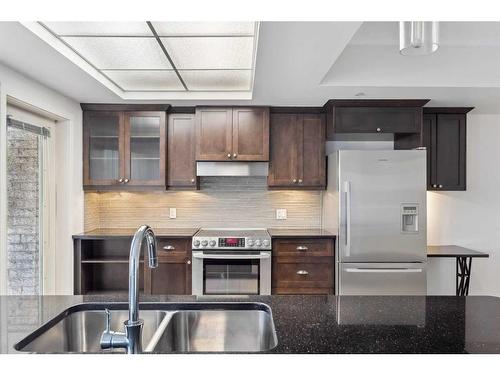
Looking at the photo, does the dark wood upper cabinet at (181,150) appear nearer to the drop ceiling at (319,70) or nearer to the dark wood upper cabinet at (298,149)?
the drop ceiling at (319,70)

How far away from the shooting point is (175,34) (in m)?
2.15

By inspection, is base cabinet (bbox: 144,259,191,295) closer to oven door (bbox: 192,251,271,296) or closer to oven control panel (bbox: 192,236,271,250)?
oven door (bbox: 192,251,271,296)

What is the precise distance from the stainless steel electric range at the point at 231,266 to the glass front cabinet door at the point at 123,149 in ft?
2.77

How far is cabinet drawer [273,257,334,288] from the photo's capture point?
352cm

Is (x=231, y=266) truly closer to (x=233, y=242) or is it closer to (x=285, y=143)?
(x=233, y=242)

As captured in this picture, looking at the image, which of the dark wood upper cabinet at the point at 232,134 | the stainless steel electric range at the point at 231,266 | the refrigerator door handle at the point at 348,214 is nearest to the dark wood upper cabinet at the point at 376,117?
the refrigerator door handle at the point at 348,214

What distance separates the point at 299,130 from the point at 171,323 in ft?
8.77

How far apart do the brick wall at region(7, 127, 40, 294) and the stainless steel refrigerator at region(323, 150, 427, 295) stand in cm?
264

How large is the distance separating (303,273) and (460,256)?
1.48m

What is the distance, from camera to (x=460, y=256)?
349 centimetres

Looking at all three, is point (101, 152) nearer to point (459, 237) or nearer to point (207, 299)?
point (207, 299)

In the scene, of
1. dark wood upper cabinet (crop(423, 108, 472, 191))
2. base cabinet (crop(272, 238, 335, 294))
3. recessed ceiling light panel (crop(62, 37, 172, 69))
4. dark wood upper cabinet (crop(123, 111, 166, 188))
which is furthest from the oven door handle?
dark wood upper cabinet (crop(423, 108, 472, 191))

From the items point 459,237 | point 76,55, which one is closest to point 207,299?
point 76,55

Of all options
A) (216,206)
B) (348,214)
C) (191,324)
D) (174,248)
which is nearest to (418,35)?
(191,324)
